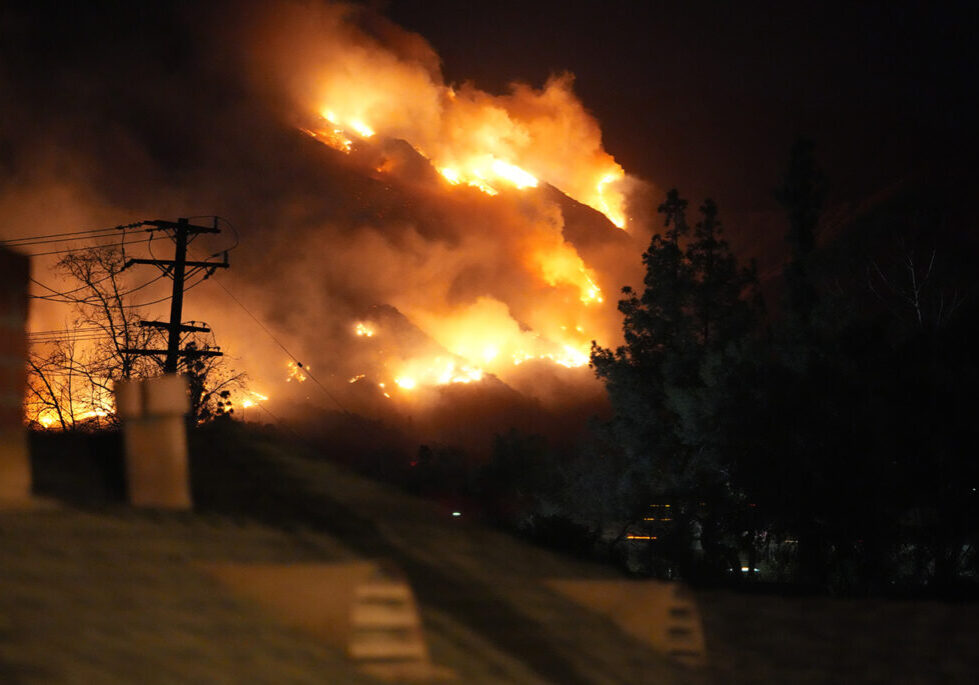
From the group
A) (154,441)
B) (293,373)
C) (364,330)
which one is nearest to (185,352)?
(154,441)

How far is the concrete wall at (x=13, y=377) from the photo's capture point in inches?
282

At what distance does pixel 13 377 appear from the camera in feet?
24.0

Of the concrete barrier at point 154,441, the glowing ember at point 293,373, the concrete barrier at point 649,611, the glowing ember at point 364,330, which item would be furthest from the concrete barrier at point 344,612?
the glowing ember at point 364,330

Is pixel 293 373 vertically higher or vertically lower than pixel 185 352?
higher

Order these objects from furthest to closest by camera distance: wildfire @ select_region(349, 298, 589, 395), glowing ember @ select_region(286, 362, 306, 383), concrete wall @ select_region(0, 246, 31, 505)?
1. wildfire @ select_region(349, 298, 589, 395)
2. glowing ember @ select_region(286, 362, 306, 383)
3. concrete wall @ select_region(0, 246, 31, 505)

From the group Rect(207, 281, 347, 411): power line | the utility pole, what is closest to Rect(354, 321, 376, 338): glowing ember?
Rect(207, 281, 347, 411): power line

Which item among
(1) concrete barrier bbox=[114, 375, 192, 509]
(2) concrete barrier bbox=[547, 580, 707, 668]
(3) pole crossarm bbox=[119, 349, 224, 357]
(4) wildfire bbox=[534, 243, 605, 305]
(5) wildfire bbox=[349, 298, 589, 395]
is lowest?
(2) concrete barrier bbox=[547, 580, 707, 668]

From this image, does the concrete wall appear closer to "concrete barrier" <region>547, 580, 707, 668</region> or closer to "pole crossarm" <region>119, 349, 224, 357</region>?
"concrete barrier" <region>547, 580, 707, 668</region>

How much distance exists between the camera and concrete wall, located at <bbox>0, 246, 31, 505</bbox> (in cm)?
716

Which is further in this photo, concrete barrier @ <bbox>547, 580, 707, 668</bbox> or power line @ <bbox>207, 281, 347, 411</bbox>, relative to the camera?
power line @ <bbox>207, 281, 347, 411</bbox>

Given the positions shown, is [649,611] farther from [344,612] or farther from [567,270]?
[567,270]

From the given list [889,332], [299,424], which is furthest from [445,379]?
[889,332]

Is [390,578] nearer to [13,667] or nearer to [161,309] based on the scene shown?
[13,667]

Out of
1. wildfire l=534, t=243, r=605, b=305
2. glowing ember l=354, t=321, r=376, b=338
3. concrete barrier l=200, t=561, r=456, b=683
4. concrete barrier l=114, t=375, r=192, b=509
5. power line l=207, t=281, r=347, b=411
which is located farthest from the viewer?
wildfire l=534, t=243, r=605, b=305
